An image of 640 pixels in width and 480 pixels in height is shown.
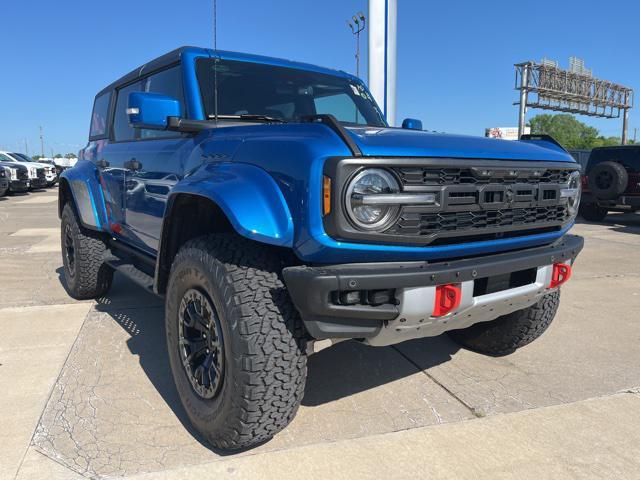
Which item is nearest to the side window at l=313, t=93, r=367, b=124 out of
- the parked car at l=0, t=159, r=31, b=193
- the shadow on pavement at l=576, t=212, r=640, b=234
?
the shadow on pavement at l=576, t=212, r=640, b=234

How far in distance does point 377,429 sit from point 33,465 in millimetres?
1539

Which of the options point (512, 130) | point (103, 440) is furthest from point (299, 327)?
point (512, 130)

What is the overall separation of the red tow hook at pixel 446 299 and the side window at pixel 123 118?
2.79 m

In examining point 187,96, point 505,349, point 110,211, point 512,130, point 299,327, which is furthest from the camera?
point 512,130

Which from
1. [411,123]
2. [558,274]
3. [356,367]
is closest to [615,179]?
[411,123]

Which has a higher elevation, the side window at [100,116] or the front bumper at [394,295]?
the side window at [100,116]

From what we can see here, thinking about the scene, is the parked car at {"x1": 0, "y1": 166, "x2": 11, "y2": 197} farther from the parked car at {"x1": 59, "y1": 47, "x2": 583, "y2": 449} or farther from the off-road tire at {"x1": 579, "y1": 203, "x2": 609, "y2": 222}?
the off-road tire at {"x1": 579, "y1": 203, "x2": 609, "y2": 222}

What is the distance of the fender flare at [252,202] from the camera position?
6.48 ft

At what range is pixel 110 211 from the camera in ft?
13.3

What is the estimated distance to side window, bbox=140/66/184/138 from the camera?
10.1 ft

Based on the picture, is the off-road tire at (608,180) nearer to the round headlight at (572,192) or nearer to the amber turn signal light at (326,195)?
the round headlight at (572,192)

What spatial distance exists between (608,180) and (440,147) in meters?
10.4

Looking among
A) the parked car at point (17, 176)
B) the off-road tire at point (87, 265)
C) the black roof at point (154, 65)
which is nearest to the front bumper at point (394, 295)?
the black roof at point (154, 65)

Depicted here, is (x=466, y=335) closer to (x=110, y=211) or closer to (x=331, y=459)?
(x=331, y=459)
